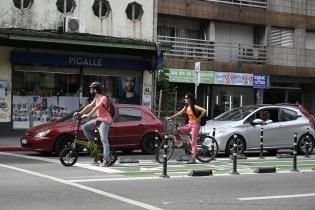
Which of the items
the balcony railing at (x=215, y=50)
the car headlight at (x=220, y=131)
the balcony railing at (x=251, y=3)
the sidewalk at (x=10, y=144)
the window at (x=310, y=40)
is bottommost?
the sidewalk at (x=10, y=144)

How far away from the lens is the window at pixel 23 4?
2288 cm

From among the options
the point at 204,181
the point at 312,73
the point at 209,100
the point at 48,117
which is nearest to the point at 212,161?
the point at 204,181

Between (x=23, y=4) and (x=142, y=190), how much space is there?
14986 mm

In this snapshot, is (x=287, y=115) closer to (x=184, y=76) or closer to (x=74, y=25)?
(x=74, y=25)

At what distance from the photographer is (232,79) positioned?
32.1m

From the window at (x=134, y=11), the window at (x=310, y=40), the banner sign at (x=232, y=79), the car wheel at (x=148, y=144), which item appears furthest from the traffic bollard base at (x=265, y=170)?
the window at (x=310, y=40)

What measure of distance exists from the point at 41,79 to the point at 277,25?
16.2m

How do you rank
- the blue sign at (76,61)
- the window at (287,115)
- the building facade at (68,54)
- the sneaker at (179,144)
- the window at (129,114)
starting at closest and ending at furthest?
the sneaker at (179,144)
the window at (129,114)
the window at (287,115)
the building facade at (68,54)
the blue sign at (76,61)

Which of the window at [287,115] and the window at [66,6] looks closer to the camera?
the window at [287,115]

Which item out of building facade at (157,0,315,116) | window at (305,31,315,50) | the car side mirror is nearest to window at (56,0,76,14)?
building facade at (157,0,315,116)

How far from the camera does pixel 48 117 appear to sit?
2395cm

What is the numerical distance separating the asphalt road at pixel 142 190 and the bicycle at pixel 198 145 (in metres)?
1.54

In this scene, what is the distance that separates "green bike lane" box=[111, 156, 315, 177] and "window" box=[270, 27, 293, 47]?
62.5 ft

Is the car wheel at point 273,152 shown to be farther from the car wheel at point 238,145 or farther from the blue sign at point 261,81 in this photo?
the blue sign at point 261,81
